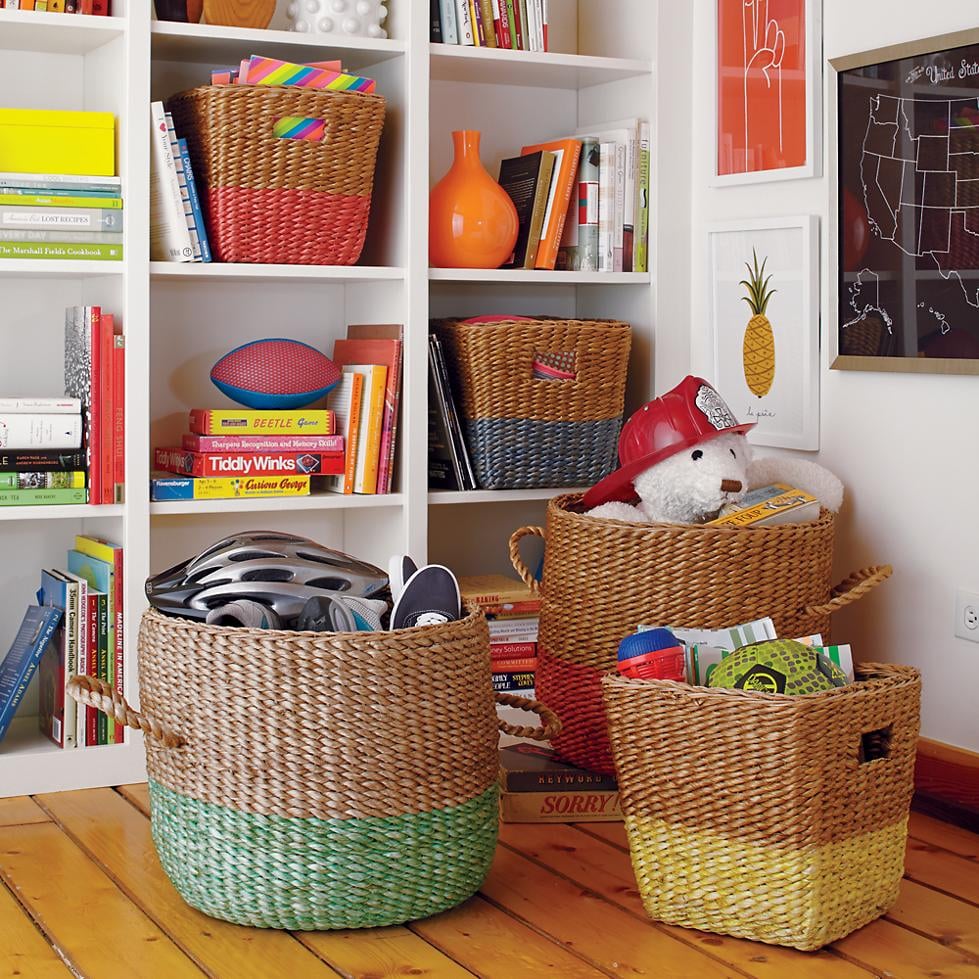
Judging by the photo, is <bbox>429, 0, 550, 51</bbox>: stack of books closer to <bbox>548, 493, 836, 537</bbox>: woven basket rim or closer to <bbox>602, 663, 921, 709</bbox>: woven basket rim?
<bbox>548, 493, 836, 537</bbox>: woven basket rim

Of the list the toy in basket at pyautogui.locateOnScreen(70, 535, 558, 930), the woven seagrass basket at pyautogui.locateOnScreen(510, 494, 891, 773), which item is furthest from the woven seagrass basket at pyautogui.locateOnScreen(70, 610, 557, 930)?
the woven seagrass basket at pyautogui.locateOnScreen(510, 494, 891, 773)

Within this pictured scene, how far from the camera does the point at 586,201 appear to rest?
277cm

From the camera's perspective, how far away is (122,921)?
1.88 meters

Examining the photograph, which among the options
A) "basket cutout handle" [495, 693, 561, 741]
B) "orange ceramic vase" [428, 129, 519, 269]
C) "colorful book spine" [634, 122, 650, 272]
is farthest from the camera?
"colorful book spine" [634, 122, 650, 272]

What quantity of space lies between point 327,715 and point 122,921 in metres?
0.42

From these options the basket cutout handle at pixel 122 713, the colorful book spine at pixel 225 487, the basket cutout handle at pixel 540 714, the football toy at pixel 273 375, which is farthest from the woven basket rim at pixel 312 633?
the football toy at pixel 273 375

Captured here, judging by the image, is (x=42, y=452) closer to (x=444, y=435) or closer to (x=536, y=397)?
(x=444, y=435)

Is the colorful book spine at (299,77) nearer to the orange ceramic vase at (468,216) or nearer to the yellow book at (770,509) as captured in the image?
the orange ceramic vase at (468,216)

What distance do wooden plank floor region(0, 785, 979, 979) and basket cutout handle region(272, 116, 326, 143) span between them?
1215 mm

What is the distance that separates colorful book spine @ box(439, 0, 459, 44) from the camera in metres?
2.63

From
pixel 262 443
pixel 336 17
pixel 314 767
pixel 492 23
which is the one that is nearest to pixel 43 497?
pixel 262 443

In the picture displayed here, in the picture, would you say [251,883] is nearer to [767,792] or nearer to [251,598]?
[251,598]

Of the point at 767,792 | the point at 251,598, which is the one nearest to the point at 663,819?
the point at 767,792

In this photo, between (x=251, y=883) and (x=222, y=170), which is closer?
(x=251, y=883)
